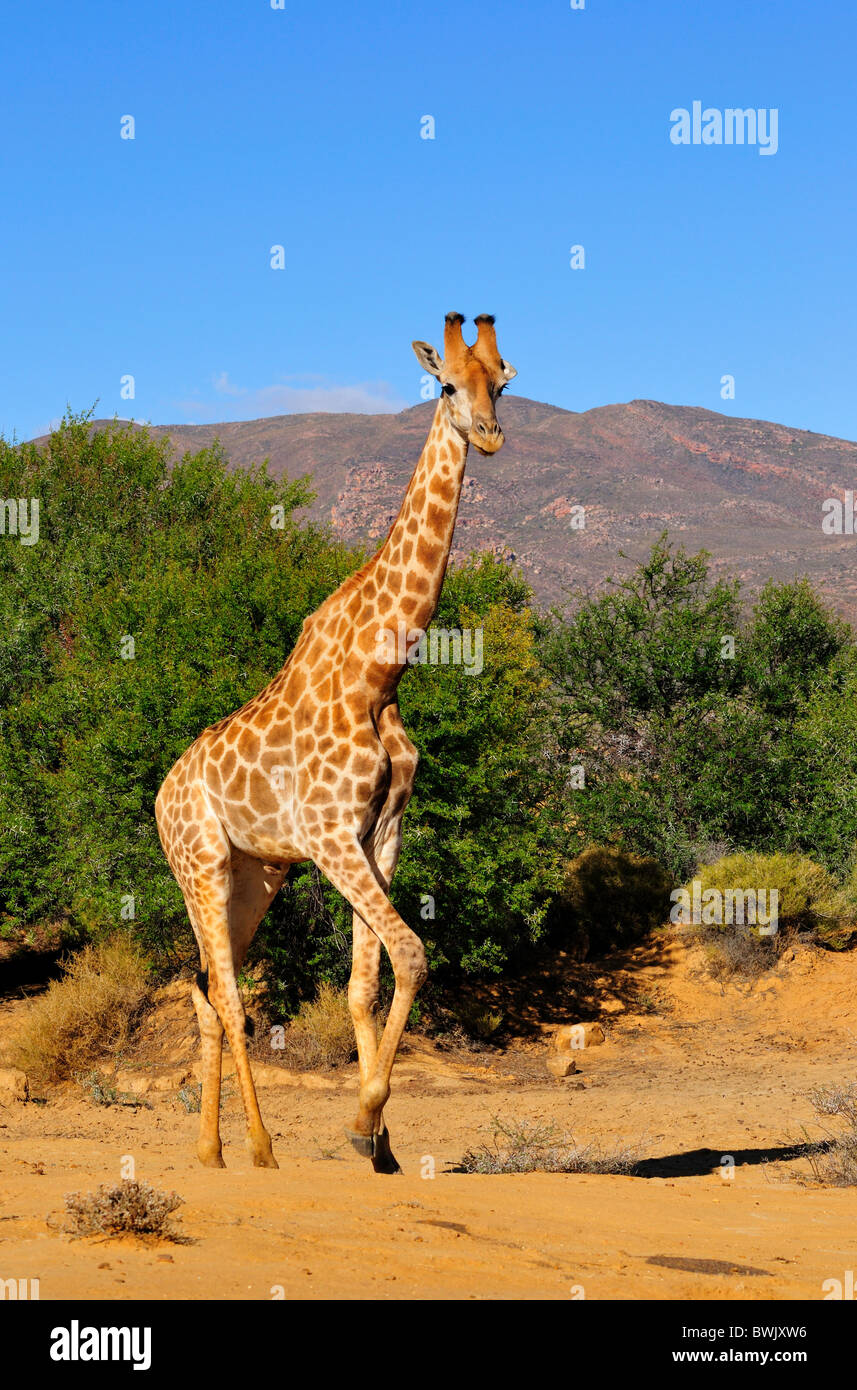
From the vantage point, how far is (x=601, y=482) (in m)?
114

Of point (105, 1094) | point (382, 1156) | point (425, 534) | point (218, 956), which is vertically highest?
point (425, 534)

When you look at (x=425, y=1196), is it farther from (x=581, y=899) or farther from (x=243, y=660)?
(x=581, y=899)

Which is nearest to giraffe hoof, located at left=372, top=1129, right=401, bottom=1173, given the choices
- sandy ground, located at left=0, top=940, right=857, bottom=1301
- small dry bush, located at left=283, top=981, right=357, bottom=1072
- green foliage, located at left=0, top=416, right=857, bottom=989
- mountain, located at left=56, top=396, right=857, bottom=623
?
sandy ground, located at left=0, top=940, right=857, bottom=1301

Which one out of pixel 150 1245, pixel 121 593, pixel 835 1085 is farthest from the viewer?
pixel 121 593

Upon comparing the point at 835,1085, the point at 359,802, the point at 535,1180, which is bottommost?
the point at 835,1085

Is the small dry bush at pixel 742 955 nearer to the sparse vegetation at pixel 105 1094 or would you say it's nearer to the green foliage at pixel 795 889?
the green foliage at pixel 795 889

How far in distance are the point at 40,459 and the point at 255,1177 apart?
92.6 ft

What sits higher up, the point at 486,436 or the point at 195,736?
the point at 486,436

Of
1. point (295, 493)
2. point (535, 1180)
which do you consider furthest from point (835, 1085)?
point (295, 493)

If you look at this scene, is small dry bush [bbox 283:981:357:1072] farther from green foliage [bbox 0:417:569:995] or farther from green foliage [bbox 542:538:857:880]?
green foliage [bbox 542:538:857:880]

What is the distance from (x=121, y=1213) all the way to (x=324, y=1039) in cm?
1190

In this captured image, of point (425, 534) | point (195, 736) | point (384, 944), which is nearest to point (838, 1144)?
point (384, 944)

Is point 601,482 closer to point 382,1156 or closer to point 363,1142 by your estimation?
point 382,1156

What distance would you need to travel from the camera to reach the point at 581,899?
2380cm
